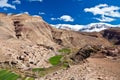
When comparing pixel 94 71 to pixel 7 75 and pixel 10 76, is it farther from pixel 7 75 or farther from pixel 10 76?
Result: pixel 7 75

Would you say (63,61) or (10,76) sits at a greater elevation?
(10,76)

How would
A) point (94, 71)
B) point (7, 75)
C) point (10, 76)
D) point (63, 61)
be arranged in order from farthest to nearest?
point (63, 61)
point (7, 75)
point (10, 76)
point (94, 71)

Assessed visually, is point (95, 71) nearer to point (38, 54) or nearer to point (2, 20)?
point (38, 54)

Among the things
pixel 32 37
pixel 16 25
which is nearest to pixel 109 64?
pixel 32 37

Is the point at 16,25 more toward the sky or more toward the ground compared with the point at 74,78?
more toward the sky

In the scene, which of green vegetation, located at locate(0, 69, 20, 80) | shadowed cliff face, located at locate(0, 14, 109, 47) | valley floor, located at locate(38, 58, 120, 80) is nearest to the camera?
valley floor, located at locate(38, 58, 120, 80)

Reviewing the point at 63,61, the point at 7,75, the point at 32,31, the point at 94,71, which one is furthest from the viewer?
the point at 32,31

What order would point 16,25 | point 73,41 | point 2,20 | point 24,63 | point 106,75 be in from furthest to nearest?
point 73,41 < point 16,25 < point 2,20 < point 24,63 < point 106,75

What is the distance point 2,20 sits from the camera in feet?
413

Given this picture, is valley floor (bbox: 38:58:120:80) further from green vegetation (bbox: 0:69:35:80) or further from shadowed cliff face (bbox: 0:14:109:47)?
shadowed cliff face (bbox: 0:14:109:47)

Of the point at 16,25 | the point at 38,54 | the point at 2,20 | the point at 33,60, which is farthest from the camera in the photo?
the point at 16,25

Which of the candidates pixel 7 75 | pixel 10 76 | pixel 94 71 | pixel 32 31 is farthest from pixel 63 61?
pixel 32 31

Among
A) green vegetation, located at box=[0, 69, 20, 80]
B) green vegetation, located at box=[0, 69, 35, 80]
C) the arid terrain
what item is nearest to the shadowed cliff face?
the arid terrain

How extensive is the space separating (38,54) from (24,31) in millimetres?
65364
